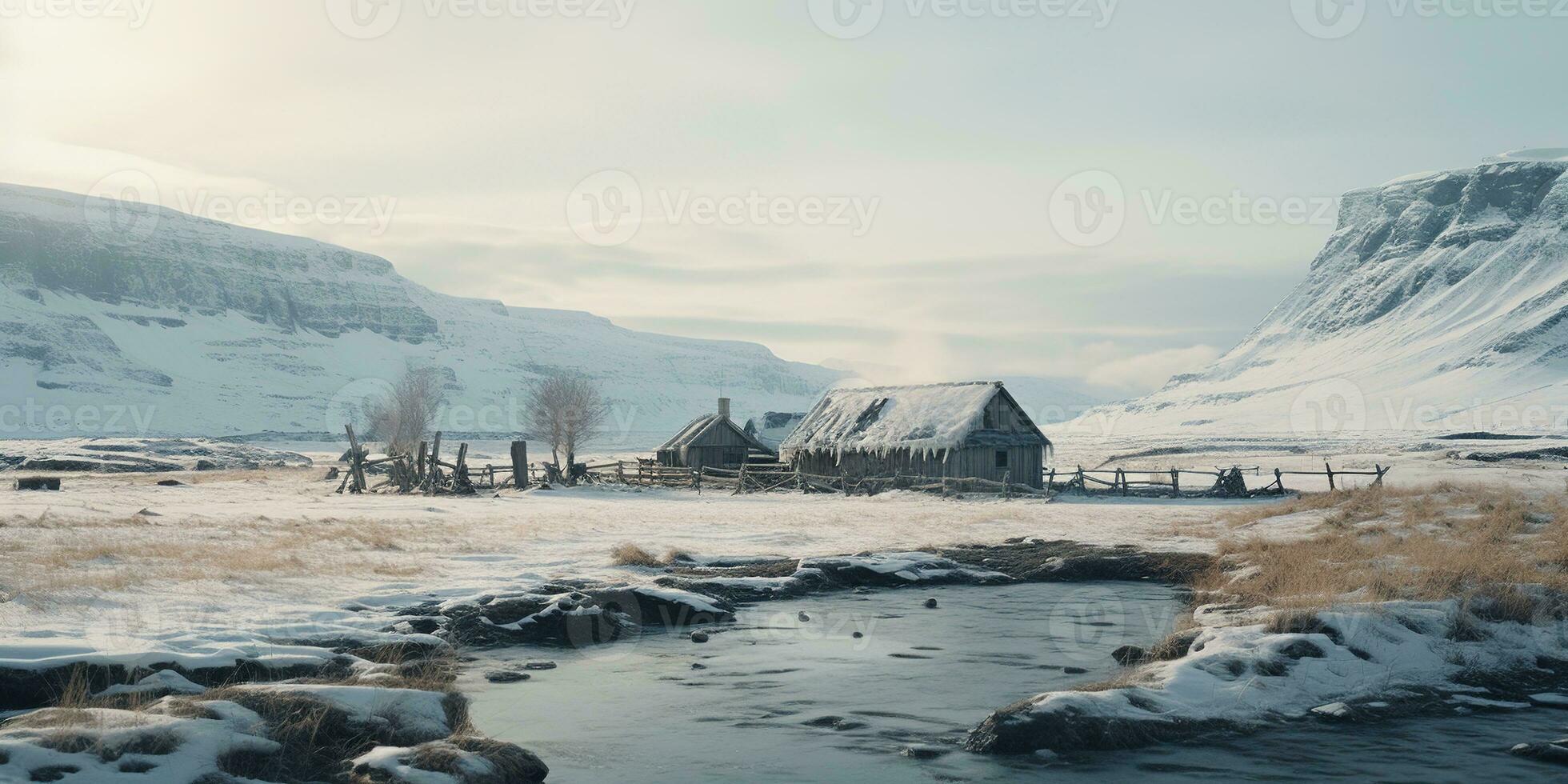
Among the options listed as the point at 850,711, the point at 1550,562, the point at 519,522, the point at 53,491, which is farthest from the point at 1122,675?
the point at 53,491

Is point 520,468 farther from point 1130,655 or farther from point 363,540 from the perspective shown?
point 1130,655

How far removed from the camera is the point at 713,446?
5269cm

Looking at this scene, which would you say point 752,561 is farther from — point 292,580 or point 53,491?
point 53,491

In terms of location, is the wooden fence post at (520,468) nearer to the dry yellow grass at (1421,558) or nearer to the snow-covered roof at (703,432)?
the snow-covered roof at (703,432)

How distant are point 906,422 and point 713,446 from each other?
34.3ft

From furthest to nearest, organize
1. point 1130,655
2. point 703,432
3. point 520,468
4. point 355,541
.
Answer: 1. point 703,432
2. point 520,468
3. point 355,541
4. point 1130,655

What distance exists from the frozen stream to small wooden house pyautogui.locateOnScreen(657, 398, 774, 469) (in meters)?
36.2

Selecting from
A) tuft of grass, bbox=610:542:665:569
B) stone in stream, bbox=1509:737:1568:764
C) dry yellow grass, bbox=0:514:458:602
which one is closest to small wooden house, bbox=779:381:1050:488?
dry yellow grass, bbox=0:514:458:602

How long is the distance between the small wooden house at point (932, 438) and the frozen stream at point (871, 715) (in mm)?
25736

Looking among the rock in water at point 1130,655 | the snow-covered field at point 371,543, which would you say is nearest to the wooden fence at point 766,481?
the snow-covered field at point 371,543

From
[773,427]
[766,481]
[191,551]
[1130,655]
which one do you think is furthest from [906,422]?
[1130,655]

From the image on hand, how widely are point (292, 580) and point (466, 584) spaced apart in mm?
2359

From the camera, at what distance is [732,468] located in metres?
52.3

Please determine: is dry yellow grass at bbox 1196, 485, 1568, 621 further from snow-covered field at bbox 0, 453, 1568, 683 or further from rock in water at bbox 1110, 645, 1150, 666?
snow-covered field at bbox 0, 453, 1568, 683
